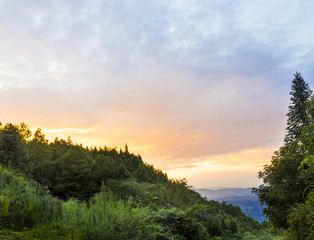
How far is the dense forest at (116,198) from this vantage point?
6008 mm

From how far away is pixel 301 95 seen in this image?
30.9 meters

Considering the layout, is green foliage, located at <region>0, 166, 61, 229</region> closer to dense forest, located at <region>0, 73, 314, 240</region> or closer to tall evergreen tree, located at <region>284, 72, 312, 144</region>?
dense forest, located at <region>0, 73, 314, 240</region>

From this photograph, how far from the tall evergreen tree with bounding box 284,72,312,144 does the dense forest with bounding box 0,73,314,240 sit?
123 mm

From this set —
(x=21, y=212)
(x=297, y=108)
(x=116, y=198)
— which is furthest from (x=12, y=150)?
(x=297, y=108)

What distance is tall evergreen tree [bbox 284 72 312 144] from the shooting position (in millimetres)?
28620

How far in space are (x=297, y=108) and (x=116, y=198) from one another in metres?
26.2

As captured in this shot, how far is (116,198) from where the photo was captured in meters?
14.6

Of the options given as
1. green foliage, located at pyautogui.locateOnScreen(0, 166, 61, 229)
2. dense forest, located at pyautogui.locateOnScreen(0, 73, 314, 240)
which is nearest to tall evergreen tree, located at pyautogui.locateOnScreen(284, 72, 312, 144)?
dense forest, located at pyautogui.locateOnScreen(0, 73, 314, 240)

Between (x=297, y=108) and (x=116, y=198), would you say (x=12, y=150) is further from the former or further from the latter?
(x=297, y=108)

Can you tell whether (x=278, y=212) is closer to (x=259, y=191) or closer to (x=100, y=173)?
(x=259, y=191)

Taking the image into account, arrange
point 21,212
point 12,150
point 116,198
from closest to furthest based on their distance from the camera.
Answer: point 21,212, point 116,198, point 12,150

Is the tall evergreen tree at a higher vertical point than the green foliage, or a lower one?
higher

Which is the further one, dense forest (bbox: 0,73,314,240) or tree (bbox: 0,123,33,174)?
tree (bbox: 0,123,33,174)

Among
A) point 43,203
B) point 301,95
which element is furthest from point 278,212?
point 43,203
